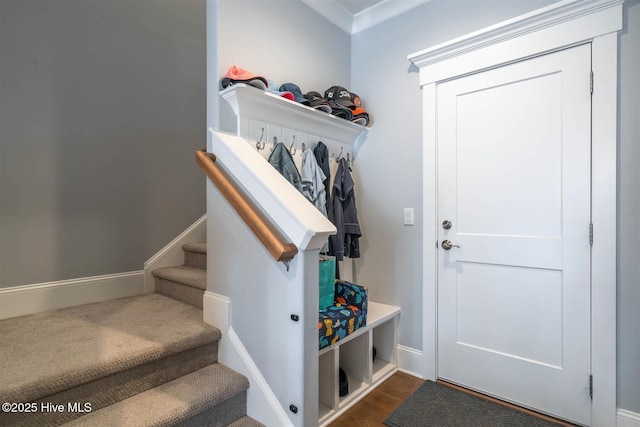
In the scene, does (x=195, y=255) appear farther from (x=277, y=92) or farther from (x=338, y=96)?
(x=338, y=96)

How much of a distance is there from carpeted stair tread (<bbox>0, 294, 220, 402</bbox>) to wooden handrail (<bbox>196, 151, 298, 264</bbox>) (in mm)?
629

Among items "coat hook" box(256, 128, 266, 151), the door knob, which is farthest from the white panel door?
"coat hook" box(256, 128, 266, 151)

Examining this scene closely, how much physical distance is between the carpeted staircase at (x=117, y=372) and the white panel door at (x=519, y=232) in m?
1.36

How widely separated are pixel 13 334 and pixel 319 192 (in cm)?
168

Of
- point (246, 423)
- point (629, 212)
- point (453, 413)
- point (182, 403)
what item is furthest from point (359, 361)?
point (629, 212)

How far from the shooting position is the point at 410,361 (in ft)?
7.03

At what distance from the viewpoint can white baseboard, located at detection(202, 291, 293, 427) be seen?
1.37 meters

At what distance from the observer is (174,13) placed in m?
2.45

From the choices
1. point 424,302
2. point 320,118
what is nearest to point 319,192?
point 320,118

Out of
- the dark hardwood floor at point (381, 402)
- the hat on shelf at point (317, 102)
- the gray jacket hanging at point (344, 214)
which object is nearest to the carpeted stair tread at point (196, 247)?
the gray jacket hanging at point (344, 214)

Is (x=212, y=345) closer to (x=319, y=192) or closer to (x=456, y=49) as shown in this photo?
(x=319, y=192)

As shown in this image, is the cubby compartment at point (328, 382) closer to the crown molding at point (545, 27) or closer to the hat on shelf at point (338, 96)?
the hat on shelf at point (338, 96)

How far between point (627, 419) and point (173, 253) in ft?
9.35

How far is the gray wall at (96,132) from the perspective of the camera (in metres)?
1.77
